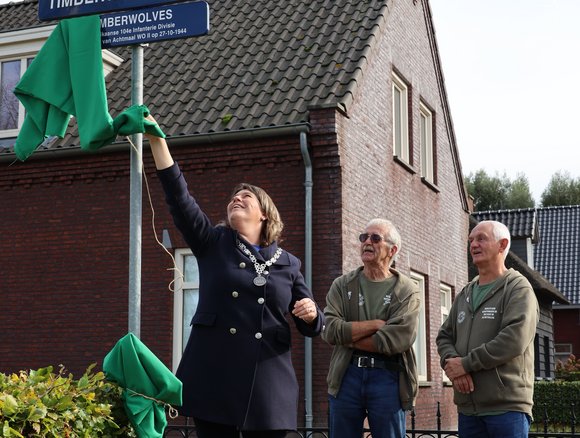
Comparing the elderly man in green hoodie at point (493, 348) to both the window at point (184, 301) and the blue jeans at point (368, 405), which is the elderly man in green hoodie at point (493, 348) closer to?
the blue jeans at point (368, 405)

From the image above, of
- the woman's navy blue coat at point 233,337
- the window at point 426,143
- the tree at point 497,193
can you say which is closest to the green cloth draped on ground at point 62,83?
the woman's navy blue coat at point 233,337

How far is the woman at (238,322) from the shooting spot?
4.12m

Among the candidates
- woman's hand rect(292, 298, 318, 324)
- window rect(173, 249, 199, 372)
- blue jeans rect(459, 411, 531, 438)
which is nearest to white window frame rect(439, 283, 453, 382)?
window rect(173, 249, 199, 372)

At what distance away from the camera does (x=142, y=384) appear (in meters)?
4.25

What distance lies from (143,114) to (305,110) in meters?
7.70

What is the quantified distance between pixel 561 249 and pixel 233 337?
1341 inches

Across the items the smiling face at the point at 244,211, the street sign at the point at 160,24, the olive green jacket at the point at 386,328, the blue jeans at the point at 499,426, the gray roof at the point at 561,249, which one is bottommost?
the blue jeans at the point at 499,426

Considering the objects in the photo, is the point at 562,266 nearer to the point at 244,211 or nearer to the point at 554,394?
the point at 554,394

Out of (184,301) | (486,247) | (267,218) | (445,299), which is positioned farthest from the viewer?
(445,299)

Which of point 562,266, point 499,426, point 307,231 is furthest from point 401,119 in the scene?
point 562,266

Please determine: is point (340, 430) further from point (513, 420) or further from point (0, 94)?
point (0, 94)

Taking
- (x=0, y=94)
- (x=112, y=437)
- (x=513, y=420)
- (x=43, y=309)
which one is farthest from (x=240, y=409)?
(x=0, y=94)

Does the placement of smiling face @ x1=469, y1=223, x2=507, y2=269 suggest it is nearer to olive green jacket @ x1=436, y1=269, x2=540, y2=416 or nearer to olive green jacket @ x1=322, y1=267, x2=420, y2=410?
olive green jacket @ x1=436, y1=269, x2=540, y2=416

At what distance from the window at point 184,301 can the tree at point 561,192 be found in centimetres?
4919
